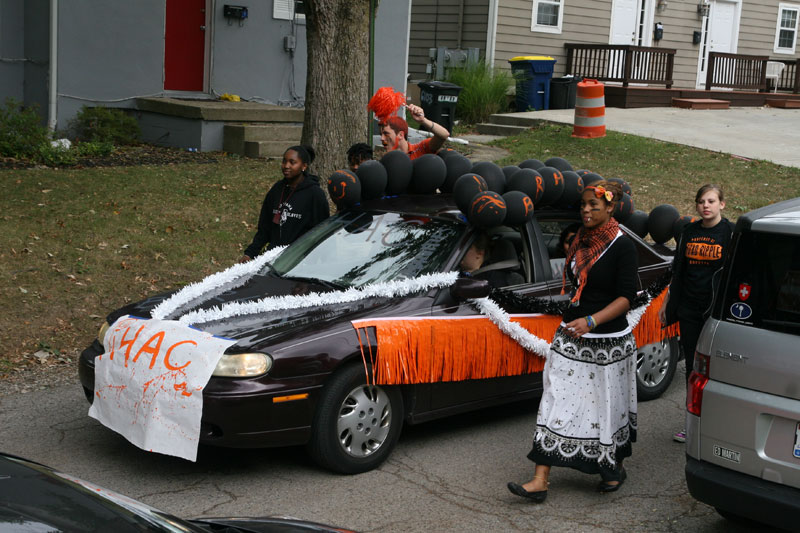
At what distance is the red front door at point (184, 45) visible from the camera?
634 inches

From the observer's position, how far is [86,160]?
43.5ft

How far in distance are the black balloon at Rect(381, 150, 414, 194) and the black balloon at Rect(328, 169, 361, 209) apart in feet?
0.95

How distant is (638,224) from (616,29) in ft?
61.5

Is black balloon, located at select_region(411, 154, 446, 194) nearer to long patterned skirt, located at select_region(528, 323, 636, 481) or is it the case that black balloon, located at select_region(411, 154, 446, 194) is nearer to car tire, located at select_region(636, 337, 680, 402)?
car tire, located at select_region(636, 337, 680, 402)

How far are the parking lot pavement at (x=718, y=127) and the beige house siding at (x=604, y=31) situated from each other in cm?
233

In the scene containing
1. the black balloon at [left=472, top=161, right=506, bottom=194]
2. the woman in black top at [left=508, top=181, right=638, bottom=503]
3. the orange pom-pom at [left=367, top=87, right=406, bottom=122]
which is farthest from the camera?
the orange pom-pom at [left=367, top=87, right=406, bottom=122]

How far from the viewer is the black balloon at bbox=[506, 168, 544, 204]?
6.38 m

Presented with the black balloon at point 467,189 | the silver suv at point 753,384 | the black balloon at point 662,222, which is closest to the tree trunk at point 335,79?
the black balloon at point 662,222

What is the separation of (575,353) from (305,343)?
149 cm

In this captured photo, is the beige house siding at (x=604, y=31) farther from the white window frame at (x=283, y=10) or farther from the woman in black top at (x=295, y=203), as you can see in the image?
the woman in black top at (x=295, y=203)

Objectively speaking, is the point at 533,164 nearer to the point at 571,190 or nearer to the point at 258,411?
the point at 571,190

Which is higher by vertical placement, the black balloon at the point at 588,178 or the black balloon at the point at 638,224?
the black balloon at the point at 588,178

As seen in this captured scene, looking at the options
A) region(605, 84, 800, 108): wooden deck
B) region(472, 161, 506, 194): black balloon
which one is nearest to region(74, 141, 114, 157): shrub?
region(472, 161, 506, 194): black balloon

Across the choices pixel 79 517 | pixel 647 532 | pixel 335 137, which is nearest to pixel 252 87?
pixel 335 137
